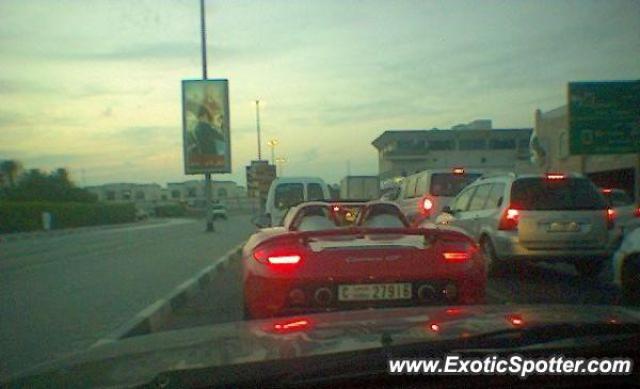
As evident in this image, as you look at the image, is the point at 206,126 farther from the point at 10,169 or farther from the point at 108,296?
→ the point at 10,169

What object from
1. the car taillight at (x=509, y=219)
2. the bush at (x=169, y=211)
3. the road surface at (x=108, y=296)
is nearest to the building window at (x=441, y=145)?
the bush at (x=169, y=211)

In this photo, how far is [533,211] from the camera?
35.1 ft

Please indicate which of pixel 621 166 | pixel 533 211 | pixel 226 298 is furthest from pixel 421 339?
pixel 621 166

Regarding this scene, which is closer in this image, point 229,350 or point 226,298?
point 229,350

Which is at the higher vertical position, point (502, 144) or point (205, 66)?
point (205, 66)

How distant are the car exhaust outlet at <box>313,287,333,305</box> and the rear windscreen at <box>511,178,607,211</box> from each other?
6.30 metres

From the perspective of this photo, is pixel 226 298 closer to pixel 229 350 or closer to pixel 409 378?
pixel 229 350

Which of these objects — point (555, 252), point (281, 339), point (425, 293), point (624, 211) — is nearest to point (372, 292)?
point (425, 293)

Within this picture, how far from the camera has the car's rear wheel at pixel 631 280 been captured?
7.97 meters

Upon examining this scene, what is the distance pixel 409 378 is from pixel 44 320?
6396 millimetres

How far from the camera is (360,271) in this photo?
5348 millimetres

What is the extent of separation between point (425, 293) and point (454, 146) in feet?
224

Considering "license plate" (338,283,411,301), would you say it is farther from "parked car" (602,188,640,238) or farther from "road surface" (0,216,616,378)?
"parked car" (602,188,640,238)

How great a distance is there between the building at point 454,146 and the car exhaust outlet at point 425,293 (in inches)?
2509
